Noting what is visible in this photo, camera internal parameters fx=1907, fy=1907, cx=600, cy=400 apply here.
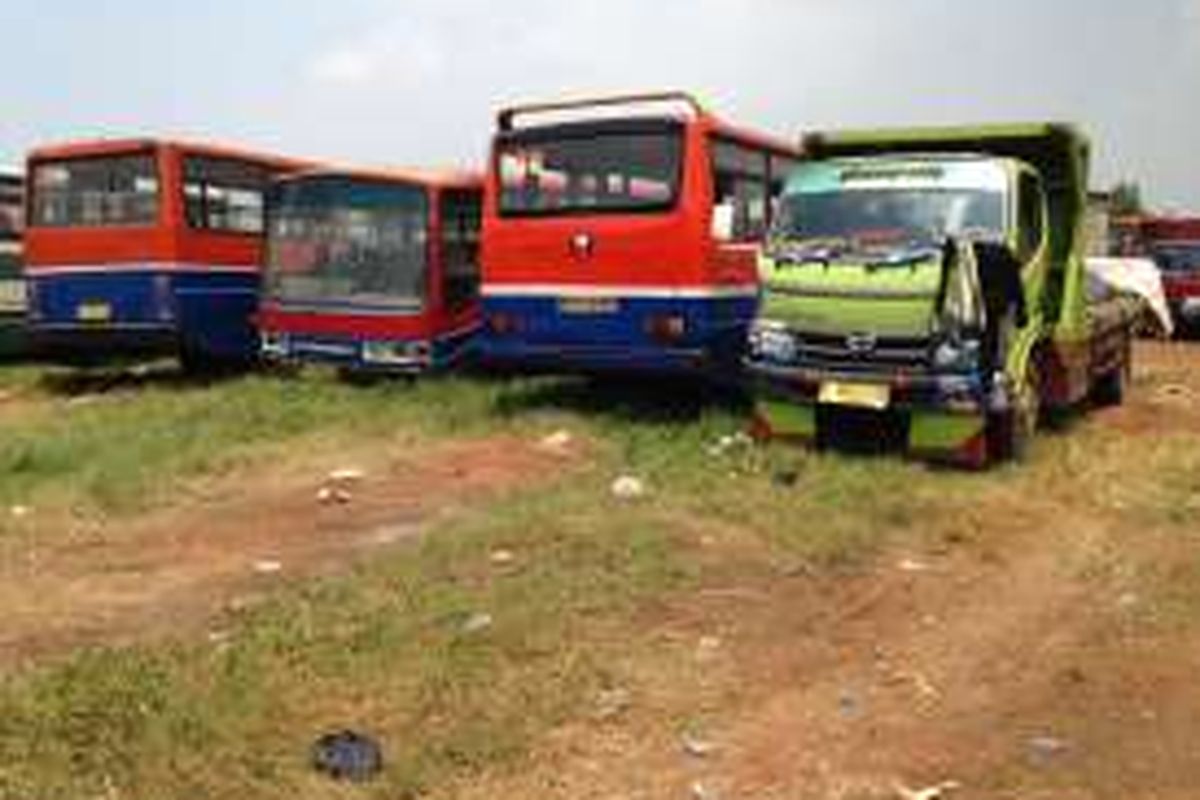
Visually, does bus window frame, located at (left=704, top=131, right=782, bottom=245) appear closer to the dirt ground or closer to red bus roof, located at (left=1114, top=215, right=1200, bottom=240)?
the dirt ground

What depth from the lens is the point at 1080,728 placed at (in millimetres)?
7172

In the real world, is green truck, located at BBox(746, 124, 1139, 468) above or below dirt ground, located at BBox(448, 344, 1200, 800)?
above

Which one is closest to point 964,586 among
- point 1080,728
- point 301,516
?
point 1080,728

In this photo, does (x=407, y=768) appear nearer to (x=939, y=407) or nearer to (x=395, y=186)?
(x=939, y=407)

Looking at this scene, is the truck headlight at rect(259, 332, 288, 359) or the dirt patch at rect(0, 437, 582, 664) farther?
the truck headlight at rect(259, 332, 288, 359)

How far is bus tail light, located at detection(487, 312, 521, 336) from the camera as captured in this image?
1543 centimetres

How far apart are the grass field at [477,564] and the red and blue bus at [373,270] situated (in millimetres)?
533

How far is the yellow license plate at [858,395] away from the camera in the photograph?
12.8 metres

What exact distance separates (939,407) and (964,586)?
3.28 metres

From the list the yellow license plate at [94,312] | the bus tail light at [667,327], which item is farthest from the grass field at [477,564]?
the yellow license plate at [94,312]

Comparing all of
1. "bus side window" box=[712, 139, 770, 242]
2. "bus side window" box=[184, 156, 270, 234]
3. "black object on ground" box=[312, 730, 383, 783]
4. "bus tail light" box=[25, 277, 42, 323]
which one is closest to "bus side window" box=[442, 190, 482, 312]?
"bus side window" box=[184, 156, 270, 234]

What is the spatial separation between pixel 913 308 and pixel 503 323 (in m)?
4.06

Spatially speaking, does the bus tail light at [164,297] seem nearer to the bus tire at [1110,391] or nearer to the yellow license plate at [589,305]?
the yellow license plate at [589,305]

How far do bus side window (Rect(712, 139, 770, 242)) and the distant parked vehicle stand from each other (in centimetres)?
873
